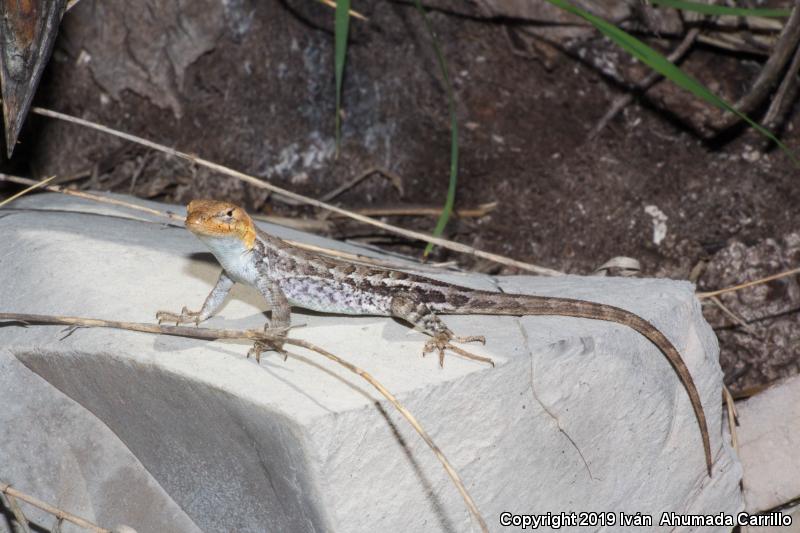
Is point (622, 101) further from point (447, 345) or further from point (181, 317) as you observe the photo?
point (181, 317)

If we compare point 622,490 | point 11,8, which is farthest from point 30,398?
point 622,490

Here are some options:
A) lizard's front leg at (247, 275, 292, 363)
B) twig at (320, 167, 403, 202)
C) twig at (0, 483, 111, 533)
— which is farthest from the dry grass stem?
twig at (0, 483, 111, 533)

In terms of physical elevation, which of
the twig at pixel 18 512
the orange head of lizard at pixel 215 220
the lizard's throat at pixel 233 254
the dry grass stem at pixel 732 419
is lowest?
the dry grass stem at pixel 732 419

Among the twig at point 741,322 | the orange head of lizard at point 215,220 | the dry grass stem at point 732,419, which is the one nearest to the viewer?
the orange head of lizard at point 215,220

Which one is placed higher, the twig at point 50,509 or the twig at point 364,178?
the twig at point 364,178

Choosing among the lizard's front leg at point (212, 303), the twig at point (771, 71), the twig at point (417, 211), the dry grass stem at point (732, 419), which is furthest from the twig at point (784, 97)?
the lizard's front leg at point (212, 303)

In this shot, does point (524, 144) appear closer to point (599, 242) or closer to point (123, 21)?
point (599, 242)

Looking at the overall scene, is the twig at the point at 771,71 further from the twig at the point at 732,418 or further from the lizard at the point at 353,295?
the lizard at the point at 353,295
